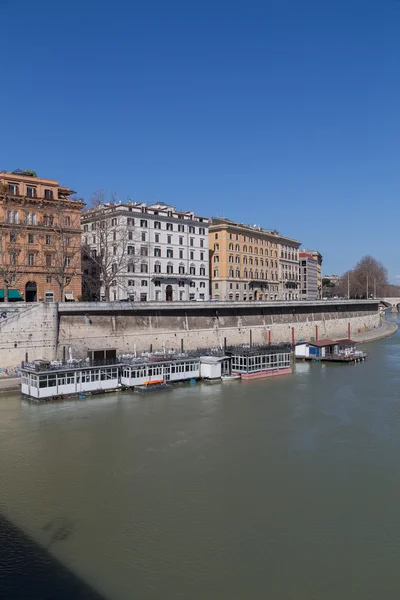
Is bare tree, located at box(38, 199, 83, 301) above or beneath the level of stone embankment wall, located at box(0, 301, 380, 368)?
above

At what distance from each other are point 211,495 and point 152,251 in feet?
151

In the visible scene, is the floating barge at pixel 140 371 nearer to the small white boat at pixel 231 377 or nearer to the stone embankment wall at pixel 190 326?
the small white boat at pixel 231 377

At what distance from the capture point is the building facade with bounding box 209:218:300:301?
74.0 m

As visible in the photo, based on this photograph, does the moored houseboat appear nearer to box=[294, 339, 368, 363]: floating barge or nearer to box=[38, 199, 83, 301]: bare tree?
box=[294, 339, 368, 363]: floating barge

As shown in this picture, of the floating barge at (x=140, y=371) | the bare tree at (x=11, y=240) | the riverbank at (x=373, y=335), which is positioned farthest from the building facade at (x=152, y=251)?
the riverbank at (x=373, y=335)

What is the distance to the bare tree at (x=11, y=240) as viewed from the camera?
45156 millimetres

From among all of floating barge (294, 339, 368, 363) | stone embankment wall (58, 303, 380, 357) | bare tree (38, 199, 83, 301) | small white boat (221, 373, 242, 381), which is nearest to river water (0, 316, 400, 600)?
small white boat (221, 373, 242, 381)

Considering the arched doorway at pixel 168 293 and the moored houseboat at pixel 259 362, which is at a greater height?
the arched doorway at pixel 168 293

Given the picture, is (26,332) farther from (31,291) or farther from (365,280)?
(365,280)

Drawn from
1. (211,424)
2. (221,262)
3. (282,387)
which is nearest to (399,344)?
(221,262)

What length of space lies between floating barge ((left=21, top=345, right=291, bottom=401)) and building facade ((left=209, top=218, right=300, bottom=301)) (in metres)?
30.1

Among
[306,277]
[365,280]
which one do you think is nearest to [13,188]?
[306,277]

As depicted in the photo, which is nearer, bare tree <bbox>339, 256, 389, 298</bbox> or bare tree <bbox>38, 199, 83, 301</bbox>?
bare tree <bbox>38, 199, 83, 301</bbox>

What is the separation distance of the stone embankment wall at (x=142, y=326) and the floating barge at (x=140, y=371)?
8.78 ft
